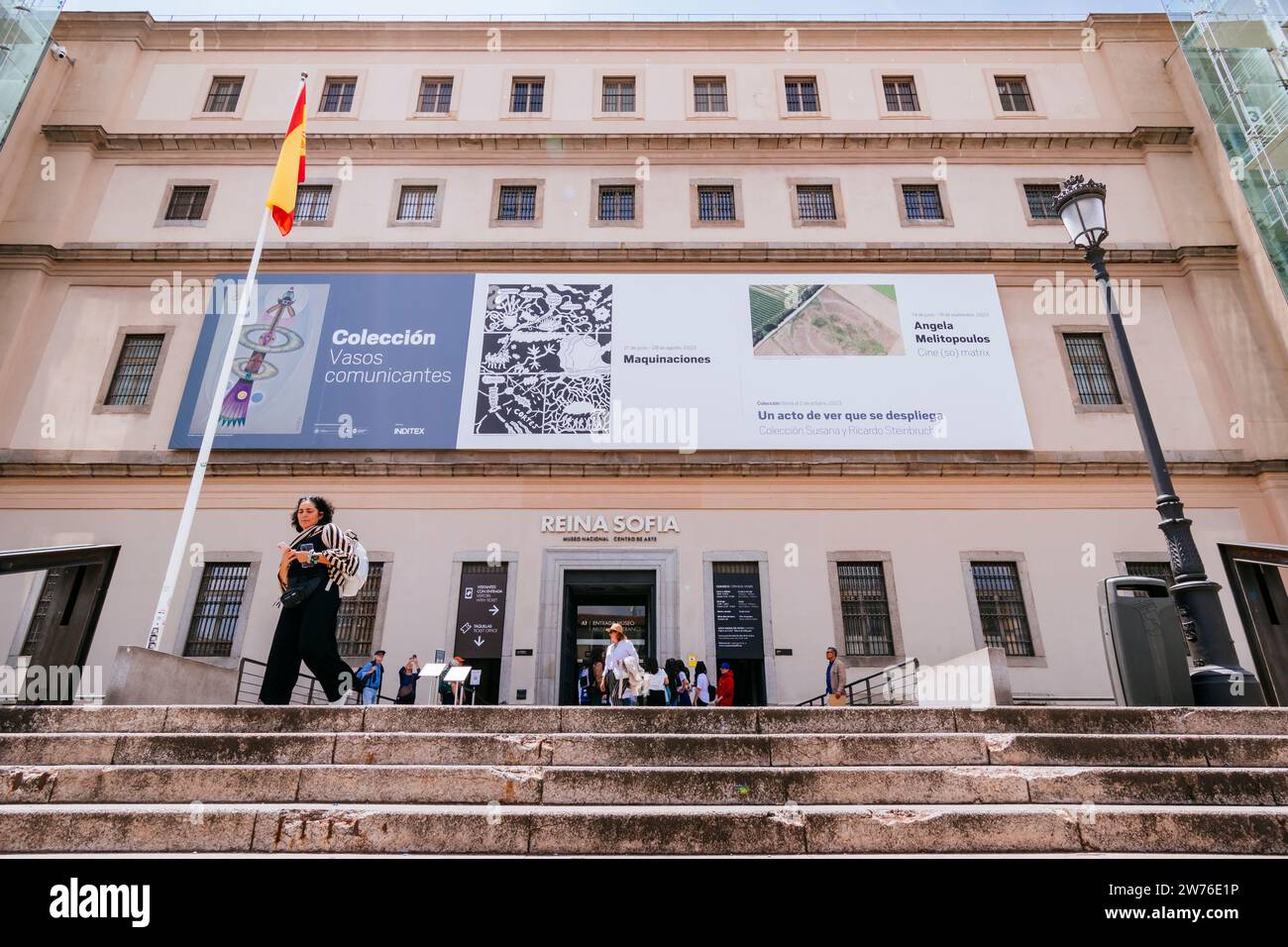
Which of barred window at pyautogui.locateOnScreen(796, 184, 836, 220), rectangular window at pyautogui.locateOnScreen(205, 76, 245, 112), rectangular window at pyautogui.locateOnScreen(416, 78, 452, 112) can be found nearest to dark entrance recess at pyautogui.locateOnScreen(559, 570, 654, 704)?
barred window at pyautogui.locateOnScreen(796, 184, 836, 220)

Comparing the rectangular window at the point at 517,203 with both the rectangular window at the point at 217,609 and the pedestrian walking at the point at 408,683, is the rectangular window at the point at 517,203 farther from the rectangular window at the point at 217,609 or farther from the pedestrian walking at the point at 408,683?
the pedestrian walking at the point at 408,683

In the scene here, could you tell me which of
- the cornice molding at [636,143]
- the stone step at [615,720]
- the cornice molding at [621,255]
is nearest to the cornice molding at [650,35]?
the cornice molding at [636,143]

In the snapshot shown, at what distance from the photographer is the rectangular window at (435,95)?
2067cm

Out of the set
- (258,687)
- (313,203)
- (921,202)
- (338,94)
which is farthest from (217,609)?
(921,202)

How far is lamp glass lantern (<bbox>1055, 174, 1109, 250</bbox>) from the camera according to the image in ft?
29.2

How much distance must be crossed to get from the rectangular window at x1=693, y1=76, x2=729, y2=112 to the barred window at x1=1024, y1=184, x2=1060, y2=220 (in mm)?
8769

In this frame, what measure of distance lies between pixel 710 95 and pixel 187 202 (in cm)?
1505

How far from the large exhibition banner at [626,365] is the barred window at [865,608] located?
9.21ft

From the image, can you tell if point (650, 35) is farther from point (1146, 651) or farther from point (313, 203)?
point (1146, 651)

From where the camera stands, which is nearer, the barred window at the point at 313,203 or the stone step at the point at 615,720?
the stone step at the point at 615,720

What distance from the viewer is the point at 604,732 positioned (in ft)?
19.5

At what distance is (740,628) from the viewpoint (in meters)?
15.0
